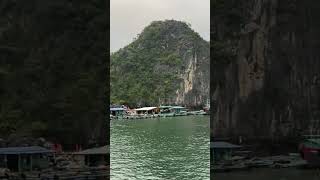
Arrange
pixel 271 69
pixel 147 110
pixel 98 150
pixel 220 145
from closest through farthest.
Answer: pixel 98 150, pixel 220 145, pixel 271 69, pixel 147 110

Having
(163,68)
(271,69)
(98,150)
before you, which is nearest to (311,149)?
(271,69)

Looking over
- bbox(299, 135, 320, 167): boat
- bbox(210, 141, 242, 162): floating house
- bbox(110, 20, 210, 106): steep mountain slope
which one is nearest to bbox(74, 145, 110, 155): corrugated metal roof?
bbox(210, 141, 242, 162): floating house

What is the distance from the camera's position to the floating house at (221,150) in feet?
15.4

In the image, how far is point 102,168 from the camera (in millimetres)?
4617

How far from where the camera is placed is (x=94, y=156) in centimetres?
466

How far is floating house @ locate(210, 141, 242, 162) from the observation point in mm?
4706

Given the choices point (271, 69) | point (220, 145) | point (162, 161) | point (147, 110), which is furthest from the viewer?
point (147, 110)

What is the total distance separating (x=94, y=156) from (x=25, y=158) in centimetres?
69

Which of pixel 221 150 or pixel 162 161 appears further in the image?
pixel 162 161

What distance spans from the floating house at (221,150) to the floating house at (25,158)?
5.52 ft

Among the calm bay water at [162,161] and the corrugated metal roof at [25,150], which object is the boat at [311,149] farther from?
the corrugated metal roof at [25,150]

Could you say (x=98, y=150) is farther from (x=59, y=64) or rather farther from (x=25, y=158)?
(x=59, y=64)

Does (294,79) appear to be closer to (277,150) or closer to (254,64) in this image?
(254,64)

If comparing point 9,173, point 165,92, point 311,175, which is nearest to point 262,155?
point 311,175
